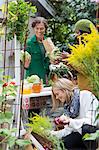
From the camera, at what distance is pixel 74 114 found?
3.06 meters

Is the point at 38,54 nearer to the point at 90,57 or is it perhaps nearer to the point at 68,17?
the point at 90,57

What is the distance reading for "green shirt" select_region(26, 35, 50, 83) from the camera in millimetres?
4305

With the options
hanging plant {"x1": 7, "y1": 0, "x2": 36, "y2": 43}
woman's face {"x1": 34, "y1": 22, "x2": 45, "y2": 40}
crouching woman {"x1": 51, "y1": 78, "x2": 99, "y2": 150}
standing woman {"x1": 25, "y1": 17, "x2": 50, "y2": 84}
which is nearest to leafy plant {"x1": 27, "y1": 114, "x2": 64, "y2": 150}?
crouching woman {"x1": 51, "y1": 78, "x2": 99, "y2": 150}

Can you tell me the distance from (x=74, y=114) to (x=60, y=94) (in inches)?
8.6

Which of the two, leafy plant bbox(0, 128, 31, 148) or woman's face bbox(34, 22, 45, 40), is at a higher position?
woman's face bbox(34, 22, 45, 40)

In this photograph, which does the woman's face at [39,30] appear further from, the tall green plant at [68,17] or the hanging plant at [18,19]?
the tall green plant at [68,17]

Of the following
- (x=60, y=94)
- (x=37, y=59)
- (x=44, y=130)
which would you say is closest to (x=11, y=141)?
(x=44, y=130)

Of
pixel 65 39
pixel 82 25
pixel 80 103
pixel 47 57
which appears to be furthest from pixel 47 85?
pixel 65 39

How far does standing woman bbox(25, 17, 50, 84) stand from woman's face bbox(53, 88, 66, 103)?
104cm

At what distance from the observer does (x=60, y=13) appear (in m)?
8.19

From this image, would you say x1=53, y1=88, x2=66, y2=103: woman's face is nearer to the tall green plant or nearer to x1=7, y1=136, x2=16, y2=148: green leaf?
x1=7, y1=136, x2=16, y2=148: green leaf

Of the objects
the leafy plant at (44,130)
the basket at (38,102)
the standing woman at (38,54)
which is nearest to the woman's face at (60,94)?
the basket at (38,102)

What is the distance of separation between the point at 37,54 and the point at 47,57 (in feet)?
0.36

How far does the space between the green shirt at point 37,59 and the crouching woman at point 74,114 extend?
1.07 m
